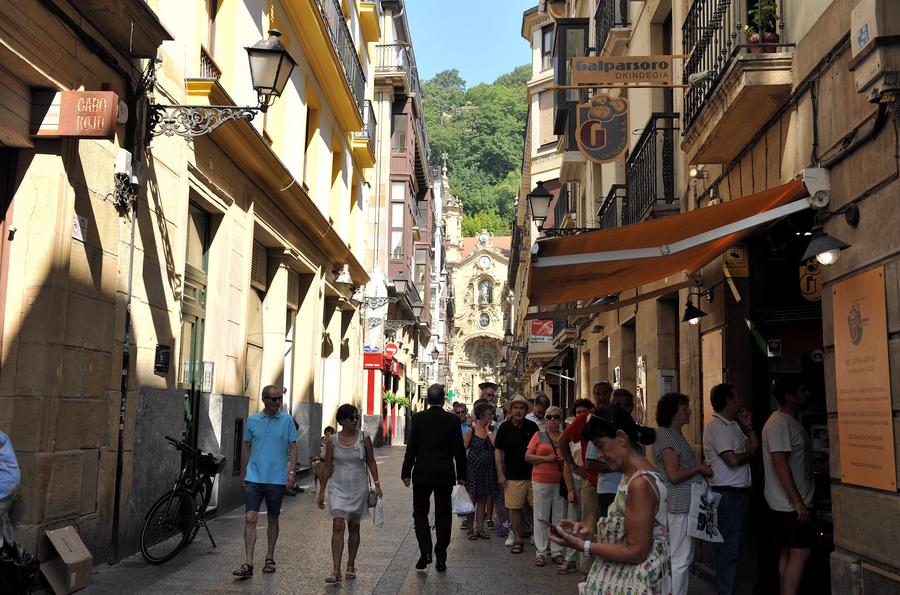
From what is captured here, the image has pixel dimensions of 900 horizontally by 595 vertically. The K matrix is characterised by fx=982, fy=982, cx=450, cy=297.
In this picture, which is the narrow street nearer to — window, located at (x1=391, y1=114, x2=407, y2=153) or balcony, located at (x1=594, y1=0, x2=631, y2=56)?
balcony, located at (x1=594, y1=0, x2=631, y2=56)

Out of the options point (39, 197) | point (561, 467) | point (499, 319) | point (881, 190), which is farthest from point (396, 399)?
point (499, 319)

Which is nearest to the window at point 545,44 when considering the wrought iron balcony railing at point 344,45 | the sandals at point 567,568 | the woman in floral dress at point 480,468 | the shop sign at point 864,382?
the wrought iron balcony railing at point 344,45

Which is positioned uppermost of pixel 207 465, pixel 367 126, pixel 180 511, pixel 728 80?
pixel 367 126

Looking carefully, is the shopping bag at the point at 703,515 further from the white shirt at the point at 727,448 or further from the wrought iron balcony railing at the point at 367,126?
the wrought iron balcony railing at the point at 367,126

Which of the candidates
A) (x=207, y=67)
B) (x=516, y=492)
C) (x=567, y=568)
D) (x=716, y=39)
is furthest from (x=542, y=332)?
(x=716, y=39)

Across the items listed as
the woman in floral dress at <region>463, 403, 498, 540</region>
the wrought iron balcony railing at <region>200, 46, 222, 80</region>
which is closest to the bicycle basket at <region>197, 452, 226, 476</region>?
the woman in floral dress at <region>463, 403, 498, 540</region>

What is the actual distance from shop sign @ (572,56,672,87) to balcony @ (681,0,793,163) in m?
0.30

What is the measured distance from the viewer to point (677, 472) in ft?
24.4

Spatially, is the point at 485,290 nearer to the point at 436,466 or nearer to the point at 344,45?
the point at 344,45

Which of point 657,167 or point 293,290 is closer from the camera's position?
point 657,167

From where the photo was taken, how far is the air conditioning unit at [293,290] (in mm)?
20438

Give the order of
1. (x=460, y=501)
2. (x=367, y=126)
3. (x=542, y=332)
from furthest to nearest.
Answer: (x=542, y=332)
(x=367, y=126)
(x=460, y=501)

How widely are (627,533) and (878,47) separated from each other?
3156 millimetres

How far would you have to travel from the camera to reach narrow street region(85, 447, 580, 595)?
28.1 feet
